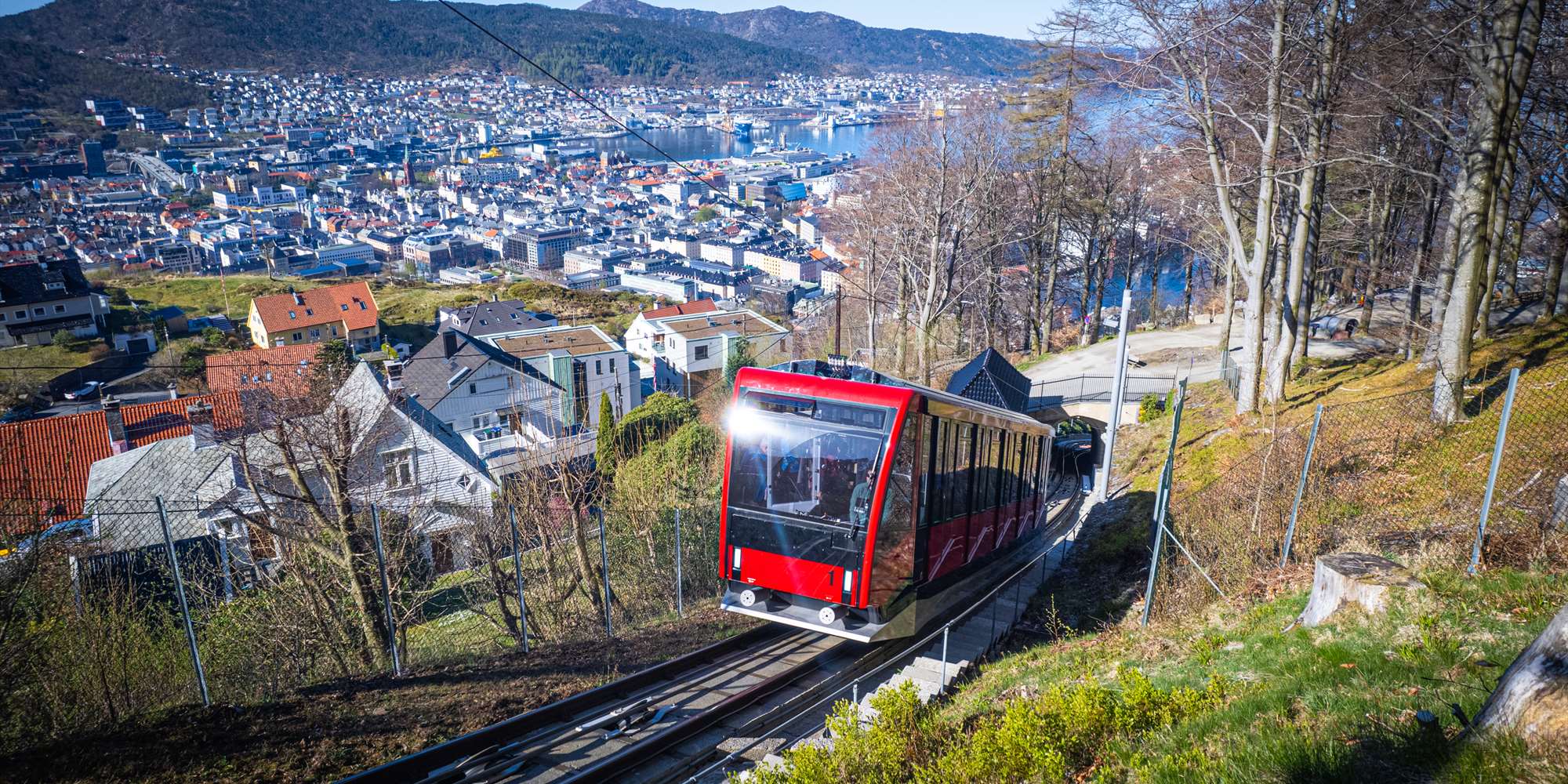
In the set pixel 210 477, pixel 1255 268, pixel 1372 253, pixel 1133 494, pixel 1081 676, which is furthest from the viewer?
pixel 1372 253

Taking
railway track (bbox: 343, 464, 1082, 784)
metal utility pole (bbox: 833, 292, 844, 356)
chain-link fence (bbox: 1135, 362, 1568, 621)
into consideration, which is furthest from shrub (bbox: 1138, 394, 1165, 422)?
railway track (bbox: 343, 464, 1082, 784)

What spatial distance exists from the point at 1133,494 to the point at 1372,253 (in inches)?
575

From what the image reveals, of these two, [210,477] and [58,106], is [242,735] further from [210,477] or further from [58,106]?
[58,106]

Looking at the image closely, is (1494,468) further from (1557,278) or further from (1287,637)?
(1557,278)

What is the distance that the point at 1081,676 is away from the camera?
26.0 ft

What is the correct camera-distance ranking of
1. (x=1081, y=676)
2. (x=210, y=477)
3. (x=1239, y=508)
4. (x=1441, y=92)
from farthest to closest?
(x=210, y=477)
(x=1441, y=92)
(x=1239, y=508)
(x=1081, y=676)

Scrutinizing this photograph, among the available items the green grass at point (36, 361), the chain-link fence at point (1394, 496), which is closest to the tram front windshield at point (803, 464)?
the chain-link fence at point (1394, 496)

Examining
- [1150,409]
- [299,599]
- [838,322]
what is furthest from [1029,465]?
[299,599]

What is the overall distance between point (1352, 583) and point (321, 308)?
6297 cm

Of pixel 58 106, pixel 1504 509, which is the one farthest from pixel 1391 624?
pixel 58 106

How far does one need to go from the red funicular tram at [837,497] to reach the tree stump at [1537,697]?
16.5 feet

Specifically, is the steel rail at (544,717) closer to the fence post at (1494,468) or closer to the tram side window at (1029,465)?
the tram side window at (1029,465)

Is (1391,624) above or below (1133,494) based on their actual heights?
above

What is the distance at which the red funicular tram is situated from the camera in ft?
28.1
